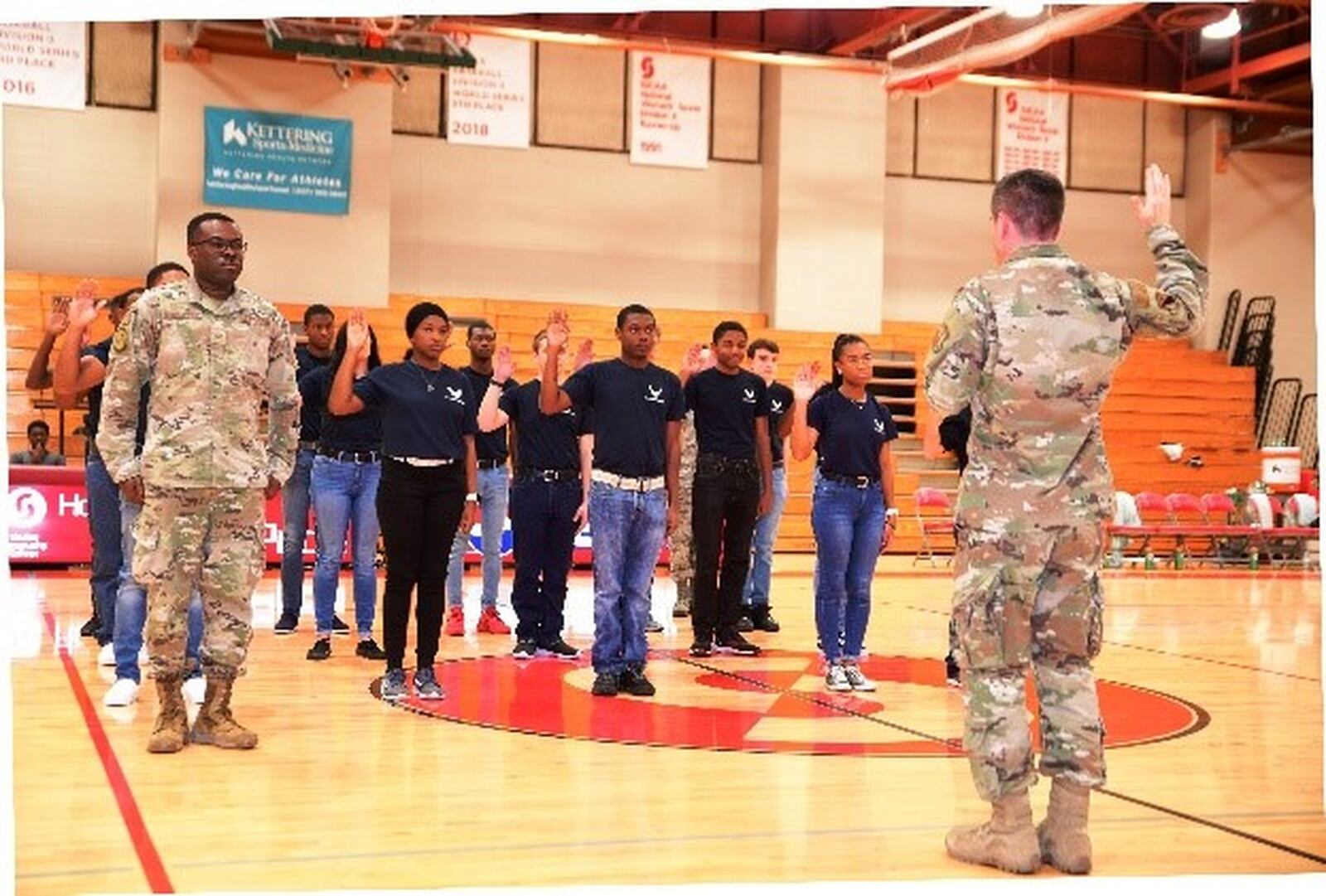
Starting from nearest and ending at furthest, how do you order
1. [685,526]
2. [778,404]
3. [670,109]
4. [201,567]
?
[201,567]
[778,404]
[685,526]
[670,109]

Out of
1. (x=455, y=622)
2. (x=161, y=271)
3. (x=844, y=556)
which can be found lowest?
(x=455, y=622)

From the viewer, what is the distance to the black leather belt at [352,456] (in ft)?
28.2

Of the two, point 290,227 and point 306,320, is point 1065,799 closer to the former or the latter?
point 306,320

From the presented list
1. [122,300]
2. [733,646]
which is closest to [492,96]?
[733,646]

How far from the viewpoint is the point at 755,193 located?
827 inches

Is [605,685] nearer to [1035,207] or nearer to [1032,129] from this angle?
[1035,207]

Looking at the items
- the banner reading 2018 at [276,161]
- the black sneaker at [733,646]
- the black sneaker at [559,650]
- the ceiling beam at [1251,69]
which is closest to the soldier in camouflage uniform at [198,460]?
the black sneaker at [559,650]

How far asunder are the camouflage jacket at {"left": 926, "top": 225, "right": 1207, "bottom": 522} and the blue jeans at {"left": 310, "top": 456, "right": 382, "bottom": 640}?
490 centimetres

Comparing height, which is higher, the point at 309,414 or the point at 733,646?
the point at 309,414

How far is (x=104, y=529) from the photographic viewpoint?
24.4 feet

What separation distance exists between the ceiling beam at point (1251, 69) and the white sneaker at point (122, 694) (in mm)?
17363

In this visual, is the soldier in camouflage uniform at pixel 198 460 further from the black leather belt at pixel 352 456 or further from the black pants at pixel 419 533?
the black leather belt at pixel 352 456

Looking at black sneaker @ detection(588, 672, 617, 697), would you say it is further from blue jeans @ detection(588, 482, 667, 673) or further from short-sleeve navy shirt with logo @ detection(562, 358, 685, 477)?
A: short-sleeve navy shirt with logo @ detection(562, 358, 685, 477)

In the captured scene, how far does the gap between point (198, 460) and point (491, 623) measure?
14.0 feet
